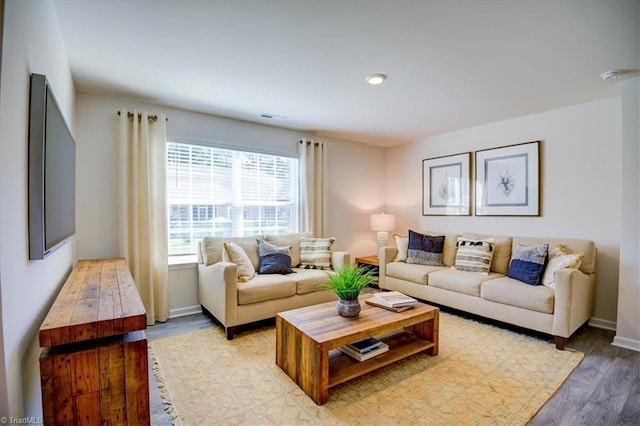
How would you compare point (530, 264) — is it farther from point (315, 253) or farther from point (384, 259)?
point (315, 253)

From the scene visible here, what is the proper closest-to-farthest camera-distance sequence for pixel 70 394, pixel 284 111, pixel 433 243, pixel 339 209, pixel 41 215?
pixel 70 394 < pixel 41 215 < pixel 284 111 < pixel 433 243 < pixel 339 209

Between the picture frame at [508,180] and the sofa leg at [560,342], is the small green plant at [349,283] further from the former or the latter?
the picture frame at [508,180]

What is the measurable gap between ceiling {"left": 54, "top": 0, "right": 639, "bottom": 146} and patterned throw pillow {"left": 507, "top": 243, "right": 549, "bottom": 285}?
1551 millimetres

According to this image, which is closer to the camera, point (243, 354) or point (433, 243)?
point (243, 354)

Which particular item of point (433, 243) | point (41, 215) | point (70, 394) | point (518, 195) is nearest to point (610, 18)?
point (518, 195)

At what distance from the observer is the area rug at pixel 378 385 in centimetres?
175

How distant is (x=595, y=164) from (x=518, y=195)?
30.0 inches

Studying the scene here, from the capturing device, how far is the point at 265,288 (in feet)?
9.66

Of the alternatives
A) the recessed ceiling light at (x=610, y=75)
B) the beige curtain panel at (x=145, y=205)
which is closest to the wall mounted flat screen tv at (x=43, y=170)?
the beige curtain panel at (x=145, y=205)

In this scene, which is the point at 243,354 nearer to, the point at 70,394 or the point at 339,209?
the point at 70,394

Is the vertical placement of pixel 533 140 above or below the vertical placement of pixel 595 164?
above

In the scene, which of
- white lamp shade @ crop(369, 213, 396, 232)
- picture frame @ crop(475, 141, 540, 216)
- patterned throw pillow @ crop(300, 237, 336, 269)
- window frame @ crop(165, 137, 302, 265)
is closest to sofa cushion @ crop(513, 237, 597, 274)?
Answer: picture frame @ crop(475, 141, 540, 216)

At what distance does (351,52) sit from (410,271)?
2661mm

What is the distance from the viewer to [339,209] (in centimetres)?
483
